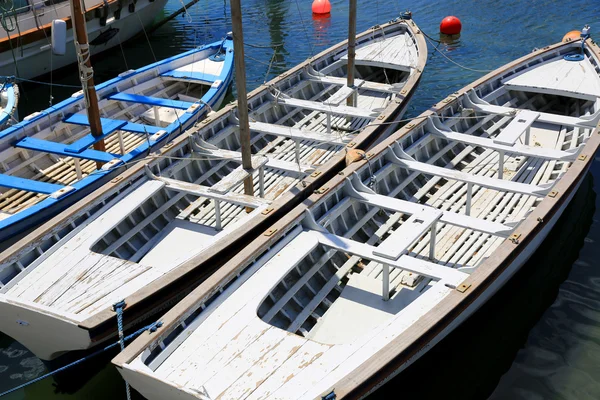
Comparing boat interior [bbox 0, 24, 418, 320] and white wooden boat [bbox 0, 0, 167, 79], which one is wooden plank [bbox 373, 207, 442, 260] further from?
white wooden boat [bbox 0, 0, 167, 79]

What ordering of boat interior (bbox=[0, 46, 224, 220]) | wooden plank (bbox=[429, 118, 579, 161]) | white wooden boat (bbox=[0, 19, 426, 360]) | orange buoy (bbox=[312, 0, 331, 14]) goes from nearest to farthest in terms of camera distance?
white wooden boat (bbox=[0, 19, 426, 360]) < wooden plank (bbox=[429, 118, 579, 161]) < boat interior (bbox=[0, 46, 224, 220]) < orange buoy (bbox=[312, 0, 331, 14])

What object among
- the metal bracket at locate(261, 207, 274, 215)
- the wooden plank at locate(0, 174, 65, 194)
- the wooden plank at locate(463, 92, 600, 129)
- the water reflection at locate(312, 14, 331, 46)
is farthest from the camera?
the water reflection at locate(312, 14, 331, 46)

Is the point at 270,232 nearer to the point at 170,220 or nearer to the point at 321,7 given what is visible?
the point at 170,220

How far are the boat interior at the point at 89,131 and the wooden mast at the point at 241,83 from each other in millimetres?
2883

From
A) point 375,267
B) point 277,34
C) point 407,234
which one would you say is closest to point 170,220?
point 375,267

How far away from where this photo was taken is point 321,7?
28406mm

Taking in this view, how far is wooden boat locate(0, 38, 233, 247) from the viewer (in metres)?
12.4

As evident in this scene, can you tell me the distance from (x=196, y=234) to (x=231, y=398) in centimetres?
457

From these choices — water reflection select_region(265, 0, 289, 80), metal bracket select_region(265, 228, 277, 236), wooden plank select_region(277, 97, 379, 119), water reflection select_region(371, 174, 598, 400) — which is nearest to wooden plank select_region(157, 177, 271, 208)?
metal bracket select_region(265, 228, 277, 236)

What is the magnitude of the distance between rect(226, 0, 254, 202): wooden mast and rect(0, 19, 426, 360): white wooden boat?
235 millimetres

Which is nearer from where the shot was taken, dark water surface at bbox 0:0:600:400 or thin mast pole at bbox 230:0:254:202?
dark water surface at bbox 0:0:600:400

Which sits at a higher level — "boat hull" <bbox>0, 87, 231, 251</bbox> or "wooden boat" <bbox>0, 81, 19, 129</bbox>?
"wooden boat" <bbox>0, 81, 19, 129</bbox>

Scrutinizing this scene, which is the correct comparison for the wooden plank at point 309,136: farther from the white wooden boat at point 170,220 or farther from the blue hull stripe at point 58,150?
the blue hull stripe at point 58,150

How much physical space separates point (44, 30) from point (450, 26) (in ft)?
46.6
